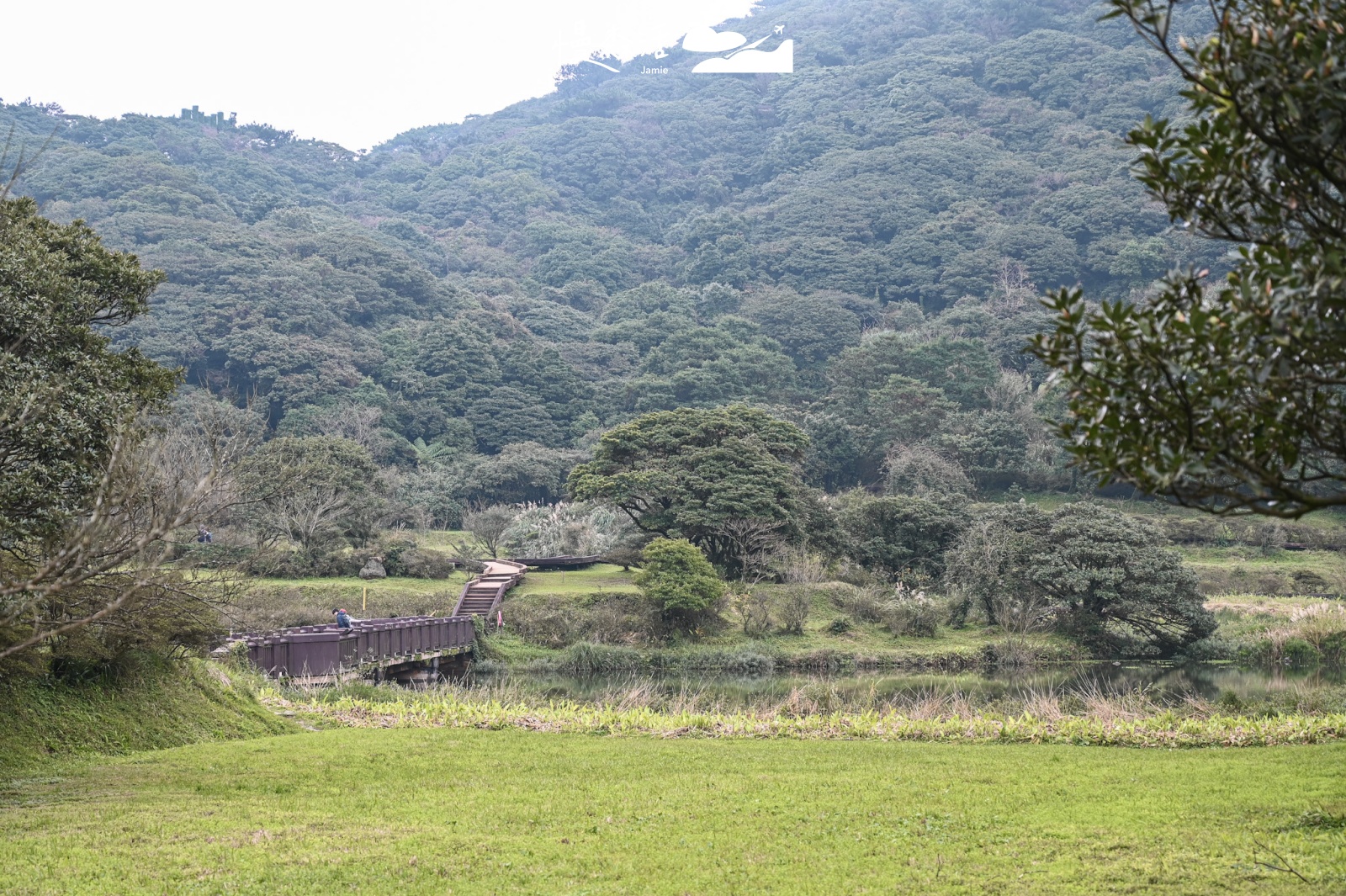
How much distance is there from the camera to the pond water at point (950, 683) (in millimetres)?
21750

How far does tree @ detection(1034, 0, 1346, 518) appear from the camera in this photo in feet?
13.5

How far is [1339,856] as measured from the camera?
6773 millimetres

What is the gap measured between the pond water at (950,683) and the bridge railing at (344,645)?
1.66 metres

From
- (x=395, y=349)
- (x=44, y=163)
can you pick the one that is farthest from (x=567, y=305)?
(x=44, y=163)

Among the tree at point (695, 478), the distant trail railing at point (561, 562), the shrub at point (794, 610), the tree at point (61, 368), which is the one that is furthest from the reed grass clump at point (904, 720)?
the distant trail railing at point (561, 562)

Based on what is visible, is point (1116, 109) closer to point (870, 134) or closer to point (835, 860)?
point (870, 134)

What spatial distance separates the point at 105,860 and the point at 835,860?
516 centimetres

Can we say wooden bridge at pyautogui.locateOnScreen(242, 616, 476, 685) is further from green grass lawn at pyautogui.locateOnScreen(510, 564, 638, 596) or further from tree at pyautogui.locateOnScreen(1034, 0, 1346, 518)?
tree at pyautogui.locateOnScreen(1034, 0, 1346, 518)

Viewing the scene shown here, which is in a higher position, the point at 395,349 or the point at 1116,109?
the point at 1116,109

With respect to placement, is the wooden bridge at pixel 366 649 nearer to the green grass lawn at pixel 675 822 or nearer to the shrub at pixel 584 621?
the shrub at pixel 584 621

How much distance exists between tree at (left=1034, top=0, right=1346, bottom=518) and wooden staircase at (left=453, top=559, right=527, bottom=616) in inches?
1113

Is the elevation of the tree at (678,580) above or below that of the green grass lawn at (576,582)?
above

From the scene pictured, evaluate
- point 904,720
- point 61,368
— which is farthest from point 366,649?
point 904,720
